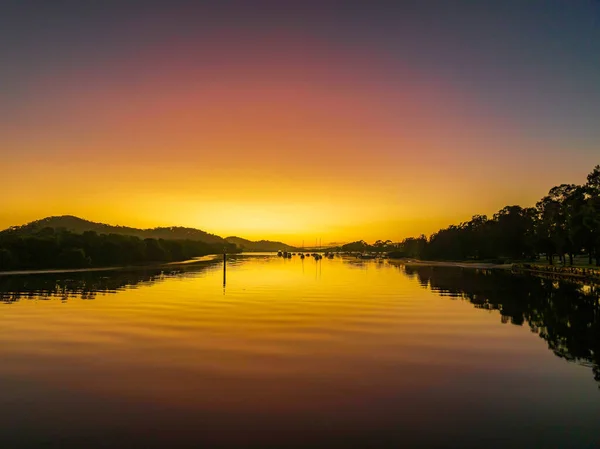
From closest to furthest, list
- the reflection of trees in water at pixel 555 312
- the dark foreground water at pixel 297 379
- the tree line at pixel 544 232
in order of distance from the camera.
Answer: the dark foreground water at pixel 297 379 < the reflection of trees in water at pixel 555 312 < the tree line at pixel 544 232

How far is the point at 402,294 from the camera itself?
2357 inches

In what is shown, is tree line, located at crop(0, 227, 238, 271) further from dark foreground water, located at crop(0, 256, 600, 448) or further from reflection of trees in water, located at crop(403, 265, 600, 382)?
reflection of trees in water, located at crop(403, 265, 600, 382)

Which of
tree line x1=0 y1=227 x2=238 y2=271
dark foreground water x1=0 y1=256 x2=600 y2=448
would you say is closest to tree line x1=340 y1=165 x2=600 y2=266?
dark foreground water x1=0 y1=256 x2=600 y2=448

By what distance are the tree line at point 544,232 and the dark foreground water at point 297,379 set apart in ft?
189

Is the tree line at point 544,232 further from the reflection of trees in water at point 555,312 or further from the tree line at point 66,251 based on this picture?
the tree line at point 66,251

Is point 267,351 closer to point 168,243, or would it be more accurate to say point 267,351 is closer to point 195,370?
point 195,370

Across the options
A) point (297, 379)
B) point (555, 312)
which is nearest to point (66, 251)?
point (555, 312)

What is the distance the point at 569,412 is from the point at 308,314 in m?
25.9

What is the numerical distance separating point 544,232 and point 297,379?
11207 cm

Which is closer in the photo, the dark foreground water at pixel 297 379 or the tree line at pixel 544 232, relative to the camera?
the dark foreground water at pixel 297 379

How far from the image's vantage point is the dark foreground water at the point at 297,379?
14.6m

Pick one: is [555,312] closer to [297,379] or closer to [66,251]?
[297,379]

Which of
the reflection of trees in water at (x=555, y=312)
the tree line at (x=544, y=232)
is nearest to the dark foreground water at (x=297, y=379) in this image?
the reflection of trees in water at (x=555, y=312)

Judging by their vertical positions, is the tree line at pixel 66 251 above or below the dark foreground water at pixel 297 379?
above
